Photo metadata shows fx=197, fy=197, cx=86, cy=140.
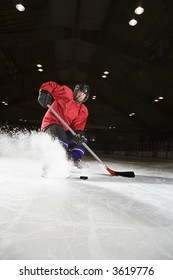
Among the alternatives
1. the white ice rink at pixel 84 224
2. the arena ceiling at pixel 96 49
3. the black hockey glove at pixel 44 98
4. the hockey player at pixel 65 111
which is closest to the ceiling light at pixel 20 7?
the arena ceiling at pixel 96 49

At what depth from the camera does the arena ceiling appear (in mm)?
4949

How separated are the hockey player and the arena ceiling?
3.35m

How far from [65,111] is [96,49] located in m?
6.24

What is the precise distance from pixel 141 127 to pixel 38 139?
16.9 m

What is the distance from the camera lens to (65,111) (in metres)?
2.53

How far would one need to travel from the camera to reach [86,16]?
210 inches

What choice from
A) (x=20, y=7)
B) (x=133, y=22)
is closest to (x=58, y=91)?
(x=20, y=7)

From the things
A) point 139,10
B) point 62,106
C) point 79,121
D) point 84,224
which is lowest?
point 84,224

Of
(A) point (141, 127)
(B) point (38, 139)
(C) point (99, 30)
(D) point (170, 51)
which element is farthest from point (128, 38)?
(A) point (141, 127)

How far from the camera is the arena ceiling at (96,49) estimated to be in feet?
16.2

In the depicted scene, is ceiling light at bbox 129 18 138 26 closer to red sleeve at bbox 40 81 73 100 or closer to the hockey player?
the hockey player

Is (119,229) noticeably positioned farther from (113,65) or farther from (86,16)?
(113,65)

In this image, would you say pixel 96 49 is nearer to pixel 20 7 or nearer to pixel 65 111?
pixel 20 7
